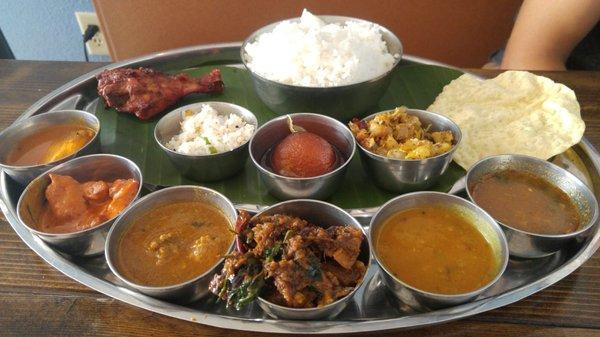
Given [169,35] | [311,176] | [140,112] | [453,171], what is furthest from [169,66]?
[453,171]

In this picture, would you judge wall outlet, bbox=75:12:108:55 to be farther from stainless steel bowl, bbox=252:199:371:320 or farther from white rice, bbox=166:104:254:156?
stainless steel bowl, bbox=252:199:371:320

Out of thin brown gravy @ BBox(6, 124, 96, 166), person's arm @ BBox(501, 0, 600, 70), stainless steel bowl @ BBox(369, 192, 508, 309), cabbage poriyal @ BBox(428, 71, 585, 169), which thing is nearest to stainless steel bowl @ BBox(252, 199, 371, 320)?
stainless steel bowl @ BBox(369, 192, 508, 309)

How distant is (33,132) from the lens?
236cm

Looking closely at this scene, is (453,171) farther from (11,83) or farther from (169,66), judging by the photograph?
(11,83)

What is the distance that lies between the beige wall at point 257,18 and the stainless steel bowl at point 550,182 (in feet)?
7.96

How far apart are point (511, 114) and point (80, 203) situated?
8.50 feet

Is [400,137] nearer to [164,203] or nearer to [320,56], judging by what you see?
[320,56]

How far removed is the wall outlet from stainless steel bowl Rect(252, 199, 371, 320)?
12.4 ft

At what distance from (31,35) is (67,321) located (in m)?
4.36

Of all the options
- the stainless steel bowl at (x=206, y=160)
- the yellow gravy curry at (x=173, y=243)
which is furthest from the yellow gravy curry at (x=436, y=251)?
the stainless steel bowl at (x=206, y=160)

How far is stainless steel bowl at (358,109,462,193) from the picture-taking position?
2.07 m

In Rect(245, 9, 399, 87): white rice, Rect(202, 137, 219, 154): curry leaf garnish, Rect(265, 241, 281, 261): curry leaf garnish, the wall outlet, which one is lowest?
the wall outlet

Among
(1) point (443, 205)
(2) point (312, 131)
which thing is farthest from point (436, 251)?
(2) point (312, 131)

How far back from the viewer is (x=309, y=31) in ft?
9.19
